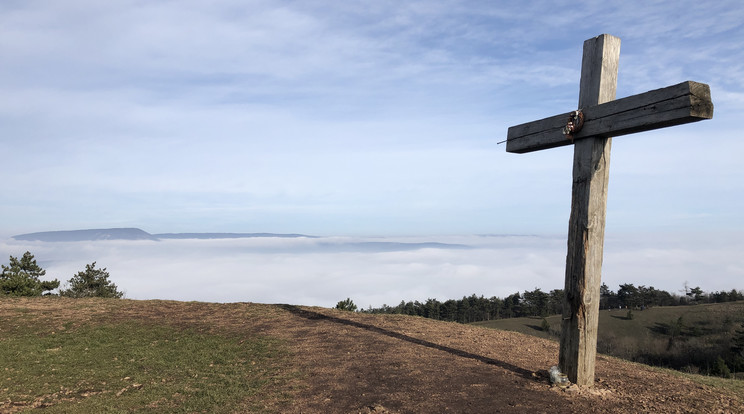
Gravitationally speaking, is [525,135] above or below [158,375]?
above

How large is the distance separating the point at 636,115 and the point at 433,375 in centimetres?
560

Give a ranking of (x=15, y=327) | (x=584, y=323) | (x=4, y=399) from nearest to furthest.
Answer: (x=584, y=323), (x=4, y=399), (x=15, y=327)

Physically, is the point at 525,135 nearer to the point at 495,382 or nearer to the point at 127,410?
the point at 495,382

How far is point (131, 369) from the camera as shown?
1045cm

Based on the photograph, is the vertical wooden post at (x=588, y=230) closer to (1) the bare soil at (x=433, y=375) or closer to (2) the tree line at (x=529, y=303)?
(1) the bare soil at (x=433, y=375)

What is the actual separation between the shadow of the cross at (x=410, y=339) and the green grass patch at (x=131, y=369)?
2.88m

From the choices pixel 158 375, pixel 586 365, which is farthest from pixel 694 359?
pixel 158 375

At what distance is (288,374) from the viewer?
30.2 ft

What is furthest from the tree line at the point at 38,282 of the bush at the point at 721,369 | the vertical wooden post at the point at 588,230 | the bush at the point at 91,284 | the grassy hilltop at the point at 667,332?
the grassy hilltop at the point at 667,332

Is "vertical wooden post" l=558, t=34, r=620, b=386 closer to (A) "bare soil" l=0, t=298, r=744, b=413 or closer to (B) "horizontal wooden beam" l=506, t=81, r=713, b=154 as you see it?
(B) "horizontal wooden beam" l=506, t=81, r=713, b=154

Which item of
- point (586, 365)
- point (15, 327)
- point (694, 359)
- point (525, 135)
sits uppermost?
point (525, 135)

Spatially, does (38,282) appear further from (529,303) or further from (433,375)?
(529,303)

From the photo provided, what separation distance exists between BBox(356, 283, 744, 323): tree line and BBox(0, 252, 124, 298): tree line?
46.8 m

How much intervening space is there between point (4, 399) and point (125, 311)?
805 centimetres
